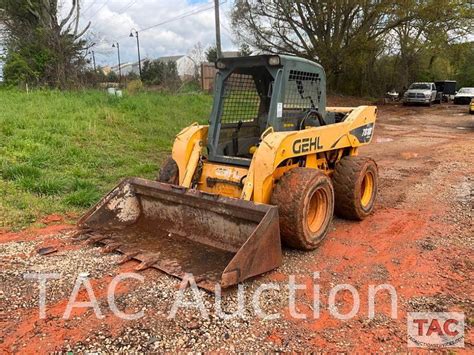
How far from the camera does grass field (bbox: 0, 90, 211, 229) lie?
6.33m

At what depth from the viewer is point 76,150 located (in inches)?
338

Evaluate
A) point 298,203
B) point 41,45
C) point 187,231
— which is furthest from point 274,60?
point 41,45

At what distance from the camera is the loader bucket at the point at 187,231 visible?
377 cm

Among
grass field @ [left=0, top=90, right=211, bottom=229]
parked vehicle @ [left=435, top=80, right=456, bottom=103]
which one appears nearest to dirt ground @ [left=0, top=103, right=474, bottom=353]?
grass field @ [left=0, top=90, right=211, bottom=229]

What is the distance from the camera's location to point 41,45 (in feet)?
62.8

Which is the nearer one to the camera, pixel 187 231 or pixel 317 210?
pixel 187 231

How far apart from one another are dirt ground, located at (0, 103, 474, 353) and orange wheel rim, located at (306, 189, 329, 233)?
11.0 inches

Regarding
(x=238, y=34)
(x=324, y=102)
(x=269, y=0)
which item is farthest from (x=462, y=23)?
(x=324, y=102)

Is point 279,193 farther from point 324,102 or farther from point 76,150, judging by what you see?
point 76,150

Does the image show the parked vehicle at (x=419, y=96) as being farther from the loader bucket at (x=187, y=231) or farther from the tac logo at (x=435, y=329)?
the tac logo at (x=435, y=329)

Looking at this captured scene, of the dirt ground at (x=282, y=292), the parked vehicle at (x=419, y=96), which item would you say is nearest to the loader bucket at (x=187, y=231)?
the dirt ground at (x=282, y=292)

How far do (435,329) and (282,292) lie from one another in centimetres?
123

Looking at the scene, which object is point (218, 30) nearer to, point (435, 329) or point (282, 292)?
point (282, 292)

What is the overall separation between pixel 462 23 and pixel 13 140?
23223 mm
